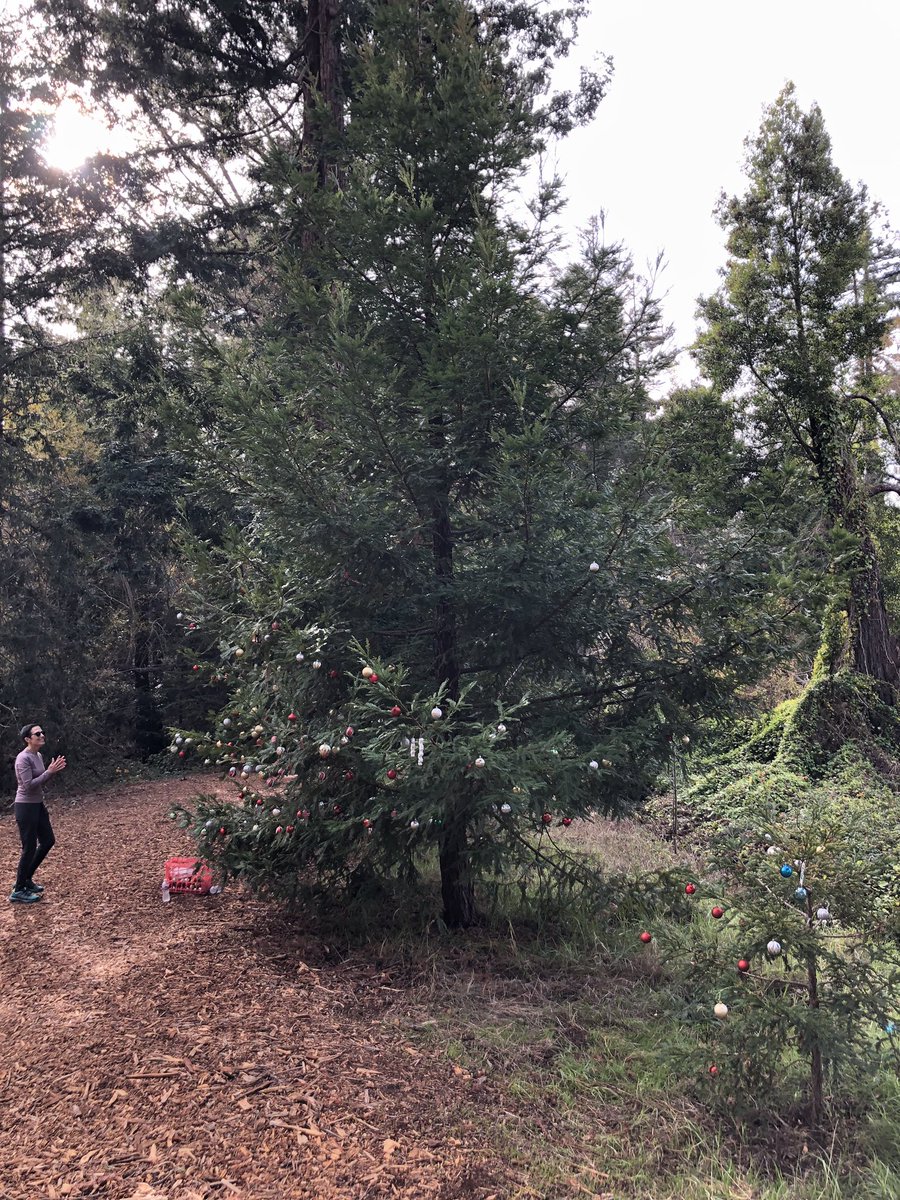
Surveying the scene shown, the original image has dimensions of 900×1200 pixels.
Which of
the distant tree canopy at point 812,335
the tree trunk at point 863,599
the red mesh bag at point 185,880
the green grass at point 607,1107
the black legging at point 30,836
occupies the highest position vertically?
the distant tree canopy at point 812,335

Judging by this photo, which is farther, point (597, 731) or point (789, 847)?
point (597, 731)

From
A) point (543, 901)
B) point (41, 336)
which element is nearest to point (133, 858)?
point (543, 901)

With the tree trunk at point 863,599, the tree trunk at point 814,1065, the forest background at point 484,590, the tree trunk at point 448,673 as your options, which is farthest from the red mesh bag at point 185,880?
the tree trunk at point 863,599

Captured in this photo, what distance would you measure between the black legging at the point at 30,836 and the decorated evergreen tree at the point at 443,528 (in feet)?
6.18

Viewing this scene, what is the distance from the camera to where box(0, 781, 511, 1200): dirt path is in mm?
2660

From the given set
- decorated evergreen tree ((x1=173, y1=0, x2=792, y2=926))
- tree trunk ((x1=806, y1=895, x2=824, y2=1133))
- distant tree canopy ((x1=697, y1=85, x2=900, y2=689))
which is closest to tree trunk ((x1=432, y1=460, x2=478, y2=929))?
decorated evergreen tree ((x1=173, y1=0, x2=792, y2=926))

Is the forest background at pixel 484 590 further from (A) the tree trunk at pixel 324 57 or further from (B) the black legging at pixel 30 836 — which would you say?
(B) the black legging at pixel 30 836

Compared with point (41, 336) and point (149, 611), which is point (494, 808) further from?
point (41, 336)

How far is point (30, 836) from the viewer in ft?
19.7

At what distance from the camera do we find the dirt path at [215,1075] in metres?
2.66

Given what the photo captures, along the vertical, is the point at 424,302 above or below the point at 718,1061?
above

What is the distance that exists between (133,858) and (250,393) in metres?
5.43

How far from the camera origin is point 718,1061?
10.3 ft

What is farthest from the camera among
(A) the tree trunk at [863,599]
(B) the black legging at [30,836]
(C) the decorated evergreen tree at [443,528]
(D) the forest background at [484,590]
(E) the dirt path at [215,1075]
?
(A) the tree trunk at [863,599]
